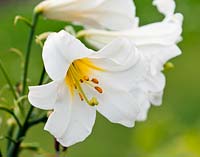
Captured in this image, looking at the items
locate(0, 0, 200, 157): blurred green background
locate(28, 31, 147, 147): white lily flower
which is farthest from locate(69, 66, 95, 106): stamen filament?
locate(0, 0, 200, 157): blurred green background

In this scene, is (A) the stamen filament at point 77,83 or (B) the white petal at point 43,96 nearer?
(B) the white petal at point 43,96

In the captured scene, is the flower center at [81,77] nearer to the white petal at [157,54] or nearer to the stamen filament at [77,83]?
the stamen filament at [77,83]

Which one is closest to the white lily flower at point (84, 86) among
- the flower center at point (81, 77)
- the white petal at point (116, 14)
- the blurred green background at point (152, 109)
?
the flower center at point (81, 77)

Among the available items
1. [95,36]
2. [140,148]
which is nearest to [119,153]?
[140,148]

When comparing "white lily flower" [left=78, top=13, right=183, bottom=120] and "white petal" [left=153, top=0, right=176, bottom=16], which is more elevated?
"white petal" [left=153, top=0, right=176, bottom=16]

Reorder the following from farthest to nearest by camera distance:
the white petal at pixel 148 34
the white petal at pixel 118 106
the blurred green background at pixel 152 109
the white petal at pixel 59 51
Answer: the blurred green background at pixel 152 109
the white petal at pixel 148 34
the white petal at pixel 118 106
the white petal at pixel 59 51

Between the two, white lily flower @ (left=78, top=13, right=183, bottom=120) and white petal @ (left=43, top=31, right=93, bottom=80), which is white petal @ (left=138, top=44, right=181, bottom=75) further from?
white petal @ (left=43, top=31, right=93, bottom=80)
